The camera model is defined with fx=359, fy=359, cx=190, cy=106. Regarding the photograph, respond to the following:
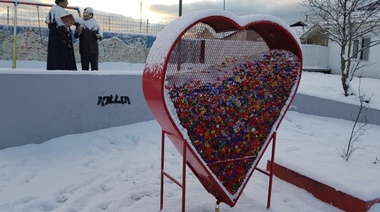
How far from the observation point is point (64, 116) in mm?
4820

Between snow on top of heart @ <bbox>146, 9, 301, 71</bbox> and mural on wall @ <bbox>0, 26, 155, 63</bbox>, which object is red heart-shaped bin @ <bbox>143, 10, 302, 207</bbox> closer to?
snow on top of heart @ <bbox>146, 9, 301, 71</bbox>

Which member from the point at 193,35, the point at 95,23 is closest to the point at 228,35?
the point at 193,35

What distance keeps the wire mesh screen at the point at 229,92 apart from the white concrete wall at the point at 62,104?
107 inches

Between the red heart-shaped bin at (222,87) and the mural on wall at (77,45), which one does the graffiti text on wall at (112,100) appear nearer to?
the red heart-shaped bin at (222,87)

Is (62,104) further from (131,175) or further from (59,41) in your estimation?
(59,41)

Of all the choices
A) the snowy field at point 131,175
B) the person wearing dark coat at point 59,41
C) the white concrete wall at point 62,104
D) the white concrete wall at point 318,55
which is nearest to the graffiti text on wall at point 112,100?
the white concrete wall at point 62,104

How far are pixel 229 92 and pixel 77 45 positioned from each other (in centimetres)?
1152

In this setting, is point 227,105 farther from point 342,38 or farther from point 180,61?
point 342,38

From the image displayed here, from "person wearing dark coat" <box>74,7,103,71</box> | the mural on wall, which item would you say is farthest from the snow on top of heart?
the mural on wall

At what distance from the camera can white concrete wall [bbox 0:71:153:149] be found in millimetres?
4398

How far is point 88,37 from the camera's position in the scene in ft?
22.0

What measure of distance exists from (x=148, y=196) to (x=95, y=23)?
4.52m

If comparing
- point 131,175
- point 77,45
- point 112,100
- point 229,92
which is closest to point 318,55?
point 77,45

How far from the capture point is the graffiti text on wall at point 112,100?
517 centimetres
